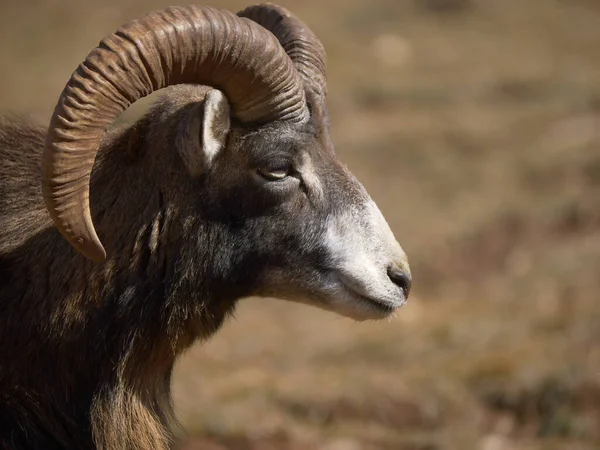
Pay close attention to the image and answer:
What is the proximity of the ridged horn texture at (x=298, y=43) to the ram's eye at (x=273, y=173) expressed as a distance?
1.80 feet

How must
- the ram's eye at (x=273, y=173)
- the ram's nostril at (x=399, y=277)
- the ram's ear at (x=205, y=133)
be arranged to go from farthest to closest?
the ram's nostril at (x=399, y=277) < the ram's eye at (x=273, y=173) < the ram's ear at (x=205, y=133)

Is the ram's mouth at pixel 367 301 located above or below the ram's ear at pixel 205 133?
below

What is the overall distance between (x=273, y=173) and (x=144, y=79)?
771mm

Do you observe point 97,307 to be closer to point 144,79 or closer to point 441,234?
point 144,79

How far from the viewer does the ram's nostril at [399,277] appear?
4766 millimetres

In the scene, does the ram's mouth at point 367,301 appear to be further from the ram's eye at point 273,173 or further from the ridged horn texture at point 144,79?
the ridged horn texture at point 144,79

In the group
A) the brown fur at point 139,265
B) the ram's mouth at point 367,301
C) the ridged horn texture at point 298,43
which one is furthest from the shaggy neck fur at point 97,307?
the ridged horn texture at point 298,43

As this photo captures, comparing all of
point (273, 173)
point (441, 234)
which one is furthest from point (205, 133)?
point (441, 234)

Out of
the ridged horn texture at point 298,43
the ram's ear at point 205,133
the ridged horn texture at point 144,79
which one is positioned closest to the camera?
the ridged horn texture at point 144,79

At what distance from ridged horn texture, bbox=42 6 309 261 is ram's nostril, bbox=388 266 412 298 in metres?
0.94

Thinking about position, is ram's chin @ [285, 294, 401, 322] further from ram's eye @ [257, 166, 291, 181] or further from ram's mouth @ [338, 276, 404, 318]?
ram's eye @ [257, 166, 291, 181]

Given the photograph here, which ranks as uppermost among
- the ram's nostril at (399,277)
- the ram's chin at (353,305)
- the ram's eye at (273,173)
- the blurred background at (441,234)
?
Result: the blurred background at (441,234)

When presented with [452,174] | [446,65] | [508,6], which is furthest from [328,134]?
[508,6]

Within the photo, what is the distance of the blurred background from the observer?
27.7ft
